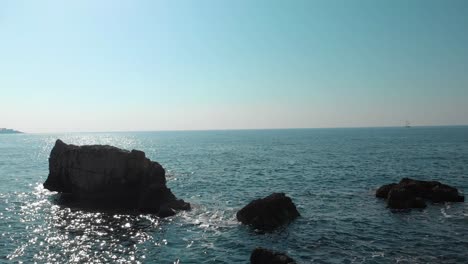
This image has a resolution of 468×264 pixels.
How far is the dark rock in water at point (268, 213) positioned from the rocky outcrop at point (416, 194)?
41.6 feet

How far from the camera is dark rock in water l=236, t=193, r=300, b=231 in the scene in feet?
115

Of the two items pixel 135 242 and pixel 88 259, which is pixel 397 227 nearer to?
pixel 135 242

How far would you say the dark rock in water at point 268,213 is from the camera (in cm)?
3516

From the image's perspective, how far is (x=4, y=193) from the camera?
5491 cm

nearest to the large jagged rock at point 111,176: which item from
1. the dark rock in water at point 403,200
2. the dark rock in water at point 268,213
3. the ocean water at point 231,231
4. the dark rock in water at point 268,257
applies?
the ocean water at point 231,231

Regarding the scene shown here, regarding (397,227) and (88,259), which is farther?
(397,227)

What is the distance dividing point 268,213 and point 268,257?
1153 centimetres

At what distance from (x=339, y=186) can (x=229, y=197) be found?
18.0m

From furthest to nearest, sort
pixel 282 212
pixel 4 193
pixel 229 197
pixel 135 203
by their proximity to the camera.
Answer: pixel 4 193
pixel 229 197
pixel 135 203
pixel 282 212

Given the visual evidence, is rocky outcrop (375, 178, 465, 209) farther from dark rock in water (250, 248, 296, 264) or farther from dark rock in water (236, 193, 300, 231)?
dark rock in water (250, 248, 296, 264)

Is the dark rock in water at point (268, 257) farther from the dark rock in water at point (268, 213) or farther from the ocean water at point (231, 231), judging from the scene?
the dark rock in water at point (268, 213)

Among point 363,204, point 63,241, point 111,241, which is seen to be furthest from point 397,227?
point 63,241

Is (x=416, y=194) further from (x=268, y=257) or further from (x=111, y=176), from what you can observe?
(x=111, y=176)

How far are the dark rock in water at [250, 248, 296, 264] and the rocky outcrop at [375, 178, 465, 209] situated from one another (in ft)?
73.7
